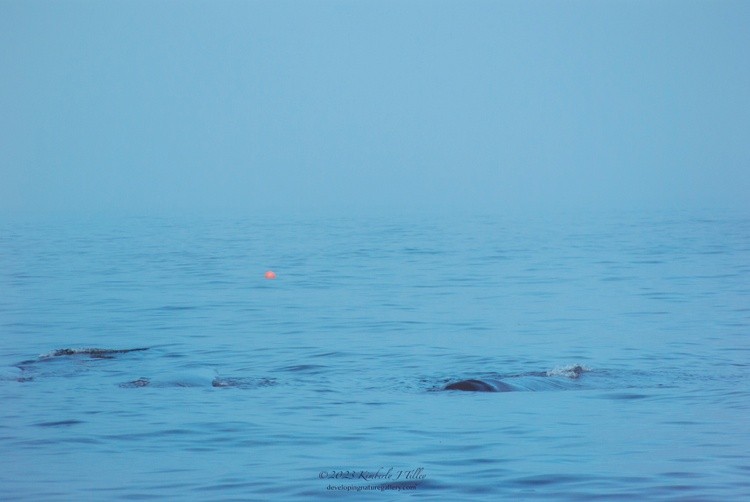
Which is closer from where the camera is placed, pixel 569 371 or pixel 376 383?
pixel 376 383

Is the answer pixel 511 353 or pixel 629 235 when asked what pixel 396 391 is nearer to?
pixel 511 353

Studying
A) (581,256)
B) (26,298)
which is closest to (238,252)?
(581,256)

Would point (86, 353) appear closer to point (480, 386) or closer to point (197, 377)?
point (197, 377)

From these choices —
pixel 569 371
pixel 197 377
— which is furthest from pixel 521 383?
pixel 197 377

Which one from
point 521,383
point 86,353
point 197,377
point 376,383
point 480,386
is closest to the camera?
point 480,386

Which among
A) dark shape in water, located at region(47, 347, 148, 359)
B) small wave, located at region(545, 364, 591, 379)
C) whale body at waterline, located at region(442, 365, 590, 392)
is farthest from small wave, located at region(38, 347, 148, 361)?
small wave, located at region(545, 364, 591, 379)

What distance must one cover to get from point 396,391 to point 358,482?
401cm

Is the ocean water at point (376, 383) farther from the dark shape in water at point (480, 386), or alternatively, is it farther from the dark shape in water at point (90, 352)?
the dark shape in water at point (480, 386)

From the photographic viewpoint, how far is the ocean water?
8.62m

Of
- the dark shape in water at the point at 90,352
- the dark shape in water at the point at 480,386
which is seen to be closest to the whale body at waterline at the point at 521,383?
the dark shape in water at the point at 480,386

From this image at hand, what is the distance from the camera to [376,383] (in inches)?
511

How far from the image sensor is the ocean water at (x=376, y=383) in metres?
8.62

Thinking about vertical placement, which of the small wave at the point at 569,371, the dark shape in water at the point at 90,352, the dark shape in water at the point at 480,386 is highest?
the dark shape in water at the point at 480,386

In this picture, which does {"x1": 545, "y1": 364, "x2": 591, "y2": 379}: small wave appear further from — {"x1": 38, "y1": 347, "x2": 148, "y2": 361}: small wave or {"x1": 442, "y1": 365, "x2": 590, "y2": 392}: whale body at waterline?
{"x1": 38, "y1": 347, "x2": 148, "y2": 361}: small wave
